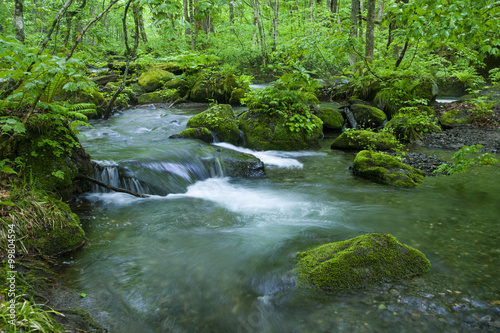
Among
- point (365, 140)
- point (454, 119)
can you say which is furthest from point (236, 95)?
point (454, 119)

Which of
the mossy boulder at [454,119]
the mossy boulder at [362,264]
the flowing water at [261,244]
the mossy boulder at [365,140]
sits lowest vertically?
the flowing water at [261,244]

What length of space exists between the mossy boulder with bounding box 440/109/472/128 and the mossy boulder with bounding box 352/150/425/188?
5.93 m

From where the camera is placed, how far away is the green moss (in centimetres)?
1150

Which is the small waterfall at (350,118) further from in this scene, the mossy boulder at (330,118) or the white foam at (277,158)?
the white foam at (277,158)

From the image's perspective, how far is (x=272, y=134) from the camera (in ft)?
31.7

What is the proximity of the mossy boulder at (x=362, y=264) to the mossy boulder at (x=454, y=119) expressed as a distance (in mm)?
10166

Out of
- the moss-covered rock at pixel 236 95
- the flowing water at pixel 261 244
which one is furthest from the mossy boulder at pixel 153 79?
the flowing water at pixel 261 244

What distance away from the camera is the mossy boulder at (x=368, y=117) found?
454 inches

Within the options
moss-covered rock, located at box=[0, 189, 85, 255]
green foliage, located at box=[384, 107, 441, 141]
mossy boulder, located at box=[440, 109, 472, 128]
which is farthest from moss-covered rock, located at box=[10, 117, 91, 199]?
mossy boulder, located at box=[440, 109, 472, 128]

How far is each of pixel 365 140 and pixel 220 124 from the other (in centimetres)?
456

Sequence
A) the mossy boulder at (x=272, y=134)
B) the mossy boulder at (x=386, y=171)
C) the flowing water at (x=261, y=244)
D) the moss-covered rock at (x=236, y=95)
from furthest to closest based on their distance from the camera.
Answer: the moss-covered rock at (x=236, y=95) < the mossy boulder at (x=272, y=134) < the mossy boulder at (x=386, y=171) < the flowing water at (x=261, y=244)

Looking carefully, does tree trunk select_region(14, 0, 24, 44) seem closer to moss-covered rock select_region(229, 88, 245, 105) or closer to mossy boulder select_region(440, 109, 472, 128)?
moss-covered rock select_region(229, 88, 245, 105)

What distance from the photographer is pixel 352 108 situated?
1191cm

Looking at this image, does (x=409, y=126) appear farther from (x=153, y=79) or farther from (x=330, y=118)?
(x=153, y=79)
